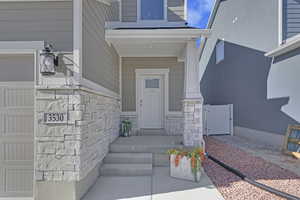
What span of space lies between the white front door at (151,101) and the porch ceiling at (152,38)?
114 centimetres

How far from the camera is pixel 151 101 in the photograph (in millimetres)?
6238

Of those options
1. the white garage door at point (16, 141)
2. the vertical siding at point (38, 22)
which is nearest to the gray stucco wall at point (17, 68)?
the white garage door at point (16, 141)

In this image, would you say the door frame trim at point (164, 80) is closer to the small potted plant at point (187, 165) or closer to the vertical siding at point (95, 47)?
the vertical siding at point (95, 47)

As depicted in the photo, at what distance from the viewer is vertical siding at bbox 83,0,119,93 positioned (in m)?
3.06

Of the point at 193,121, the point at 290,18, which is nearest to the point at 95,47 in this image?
the point at 193,121

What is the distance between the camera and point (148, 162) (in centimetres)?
410

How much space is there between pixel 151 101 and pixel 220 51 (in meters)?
6.30

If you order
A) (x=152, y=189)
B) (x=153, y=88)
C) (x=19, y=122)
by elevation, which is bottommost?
(x=152, y=189)

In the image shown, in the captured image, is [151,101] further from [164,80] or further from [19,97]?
[19,97]

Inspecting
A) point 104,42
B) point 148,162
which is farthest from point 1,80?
point 148,162

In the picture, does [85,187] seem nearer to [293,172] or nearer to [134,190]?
Result: [134,190]

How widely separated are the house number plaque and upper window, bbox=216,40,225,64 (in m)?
9.21

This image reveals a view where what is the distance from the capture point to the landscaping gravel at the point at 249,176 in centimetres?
288

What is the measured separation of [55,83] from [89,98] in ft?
1.94
